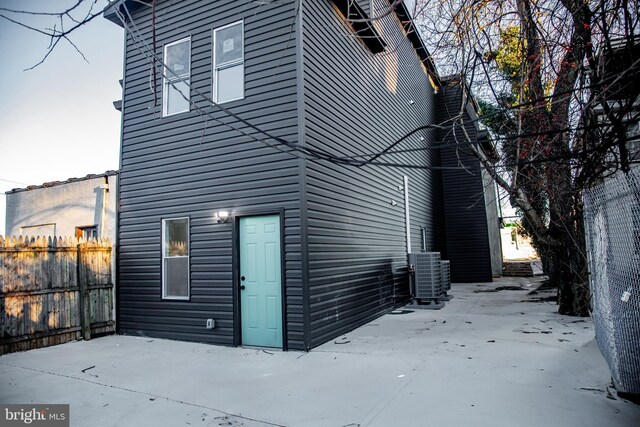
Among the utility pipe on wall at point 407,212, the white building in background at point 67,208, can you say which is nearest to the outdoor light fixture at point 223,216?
the white building in background at point 67,208

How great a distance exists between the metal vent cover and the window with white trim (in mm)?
5491

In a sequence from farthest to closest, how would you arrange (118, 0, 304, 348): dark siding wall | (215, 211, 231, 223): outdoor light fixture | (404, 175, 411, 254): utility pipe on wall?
(404, 175, 411, 254): utility pipe on wall, (215, 211, 231, 223): outdoor light fixture, (118, 0, 304, 348): dark siding wall

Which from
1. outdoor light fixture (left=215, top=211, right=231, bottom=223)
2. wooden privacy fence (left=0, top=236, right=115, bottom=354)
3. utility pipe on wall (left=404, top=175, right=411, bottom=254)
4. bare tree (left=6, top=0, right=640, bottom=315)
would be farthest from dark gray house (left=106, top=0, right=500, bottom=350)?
utility pipe on wall (left=404, top=175, right=411, bottom=254)

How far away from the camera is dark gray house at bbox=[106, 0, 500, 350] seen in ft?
20.0

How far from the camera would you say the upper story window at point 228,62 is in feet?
22.5

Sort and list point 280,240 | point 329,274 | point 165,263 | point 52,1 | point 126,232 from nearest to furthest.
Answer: point 52,1, point 280,240, point 329,274, point 165,263, point 126,232

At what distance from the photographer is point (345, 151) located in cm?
753

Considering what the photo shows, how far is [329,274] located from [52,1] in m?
4.96

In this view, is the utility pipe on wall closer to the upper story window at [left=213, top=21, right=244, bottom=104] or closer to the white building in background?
the upper story window at [left=213, top=21, right=244, bottom=104]

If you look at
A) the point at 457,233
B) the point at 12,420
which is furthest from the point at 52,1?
the point at 457,233

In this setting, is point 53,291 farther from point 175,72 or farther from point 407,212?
point 407,212

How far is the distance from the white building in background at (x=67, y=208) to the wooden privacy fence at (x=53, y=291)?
2.46ft

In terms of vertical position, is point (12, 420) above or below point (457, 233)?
below

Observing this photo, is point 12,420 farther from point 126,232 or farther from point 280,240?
point 126,232
